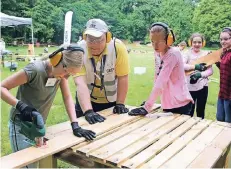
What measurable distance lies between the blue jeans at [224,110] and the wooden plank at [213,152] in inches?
41.0

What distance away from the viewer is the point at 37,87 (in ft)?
6.08

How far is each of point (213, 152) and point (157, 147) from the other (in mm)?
347

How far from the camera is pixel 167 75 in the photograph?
236 cm

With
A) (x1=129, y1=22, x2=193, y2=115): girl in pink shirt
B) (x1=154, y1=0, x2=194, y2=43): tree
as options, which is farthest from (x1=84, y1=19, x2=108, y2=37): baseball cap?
(x1=154, y1=0, x2=194, y2=43): tree

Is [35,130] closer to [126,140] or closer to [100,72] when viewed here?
[126,140]

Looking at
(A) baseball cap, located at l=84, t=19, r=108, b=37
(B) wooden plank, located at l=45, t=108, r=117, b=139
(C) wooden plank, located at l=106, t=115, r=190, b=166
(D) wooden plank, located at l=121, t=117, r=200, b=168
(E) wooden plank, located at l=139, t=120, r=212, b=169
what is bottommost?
(E) wooden plank, located at l=139, t=120, r=212, b=169

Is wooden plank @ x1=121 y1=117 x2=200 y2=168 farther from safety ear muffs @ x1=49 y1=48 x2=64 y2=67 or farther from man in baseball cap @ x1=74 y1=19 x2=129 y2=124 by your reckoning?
safety ear muffs @ x1=49 y1=48 x2=64 y2=67

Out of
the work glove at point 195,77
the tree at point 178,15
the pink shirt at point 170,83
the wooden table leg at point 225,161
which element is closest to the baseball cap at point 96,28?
the pink shirt at point 170,83

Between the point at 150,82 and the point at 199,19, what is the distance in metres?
21.8

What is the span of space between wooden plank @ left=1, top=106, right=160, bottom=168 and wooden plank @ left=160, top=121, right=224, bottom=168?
0.57 meters

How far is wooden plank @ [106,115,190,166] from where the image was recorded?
5.22ft

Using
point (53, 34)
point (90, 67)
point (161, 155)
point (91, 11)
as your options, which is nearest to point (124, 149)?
point (161, 155)

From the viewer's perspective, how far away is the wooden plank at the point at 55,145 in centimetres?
150

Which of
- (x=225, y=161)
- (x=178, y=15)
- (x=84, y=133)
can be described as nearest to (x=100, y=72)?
(x=84, y=133)
